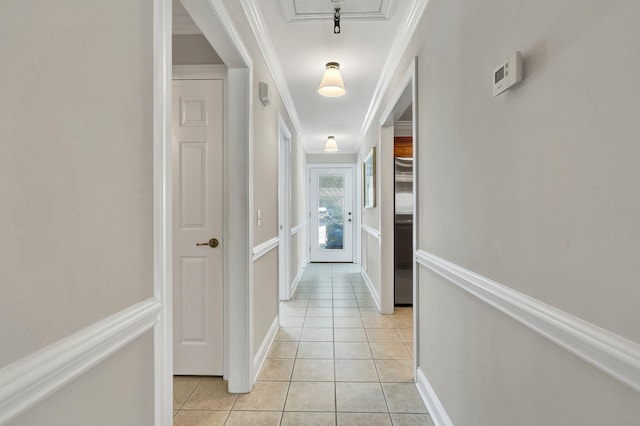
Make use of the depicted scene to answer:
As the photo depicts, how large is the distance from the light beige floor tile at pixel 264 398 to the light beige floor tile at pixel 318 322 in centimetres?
115

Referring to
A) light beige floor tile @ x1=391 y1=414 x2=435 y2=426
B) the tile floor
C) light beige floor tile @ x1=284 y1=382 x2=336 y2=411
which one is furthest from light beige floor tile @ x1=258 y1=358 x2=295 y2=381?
light beige floor tile @ x1=391 y1=414 x2=435 y2=426

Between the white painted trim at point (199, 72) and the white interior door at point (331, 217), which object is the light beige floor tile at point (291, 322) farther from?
the white interior door at point (331, 217)

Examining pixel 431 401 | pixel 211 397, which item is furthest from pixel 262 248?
pixel 431 401

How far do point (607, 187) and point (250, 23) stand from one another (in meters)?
2.12

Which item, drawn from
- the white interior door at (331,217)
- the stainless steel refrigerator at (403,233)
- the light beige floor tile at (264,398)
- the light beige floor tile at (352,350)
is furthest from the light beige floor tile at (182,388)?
the white interior door at (331,217)

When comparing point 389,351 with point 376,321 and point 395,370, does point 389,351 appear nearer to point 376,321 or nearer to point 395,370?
point 395,370

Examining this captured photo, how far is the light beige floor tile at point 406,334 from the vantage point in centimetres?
300

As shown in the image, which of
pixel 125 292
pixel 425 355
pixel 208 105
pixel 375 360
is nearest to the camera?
pixel 125 292

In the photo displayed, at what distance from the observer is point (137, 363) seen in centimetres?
91

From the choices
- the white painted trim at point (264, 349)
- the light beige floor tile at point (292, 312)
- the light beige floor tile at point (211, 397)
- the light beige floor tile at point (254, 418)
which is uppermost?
the white painted trim at point (264, 349)

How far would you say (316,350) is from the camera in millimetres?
2783

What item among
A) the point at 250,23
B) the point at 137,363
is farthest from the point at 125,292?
the point at 250,23

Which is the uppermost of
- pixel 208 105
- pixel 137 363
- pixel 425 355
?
pixel 208 105

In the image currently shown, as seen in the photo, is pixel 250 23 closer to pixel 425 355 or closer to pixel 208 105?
pixel 208 105
